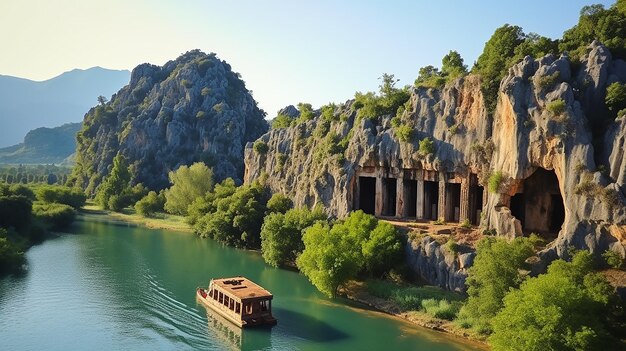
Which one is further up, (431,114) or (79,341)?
(431,114)

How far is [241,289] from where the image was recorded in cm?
3269

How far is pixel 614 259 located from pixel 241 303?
21.1m

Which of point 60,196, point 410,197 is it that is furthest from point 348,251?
point 60,196

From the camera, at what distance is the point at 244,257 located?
5103 centimetres

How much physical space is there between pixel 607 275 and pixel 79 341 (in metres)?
28.8

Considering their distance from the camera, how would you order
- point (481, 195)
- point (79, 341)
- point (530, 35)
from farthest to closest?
point (481, 195) < point (530, 35) < point (79, 341)

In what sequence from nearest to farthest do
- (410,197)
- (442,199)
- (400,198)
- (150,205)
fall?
(442,199) → (400,198) → (410,197) → (150,205)

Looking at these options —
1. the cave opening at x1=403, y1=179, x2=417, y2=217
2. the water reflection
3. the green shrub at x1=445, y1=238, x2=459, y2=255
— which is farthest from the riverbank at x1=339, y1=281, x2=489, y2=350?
the cave opening at x1=403, y1=179, x2=417, y2=217

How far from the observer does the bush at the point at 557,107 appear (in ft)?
111

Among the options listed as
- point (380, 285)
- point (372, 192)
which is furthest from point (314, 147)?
point (380, 285)

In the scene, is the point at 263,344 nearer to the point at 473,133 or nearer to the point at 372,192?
the point at 473,133

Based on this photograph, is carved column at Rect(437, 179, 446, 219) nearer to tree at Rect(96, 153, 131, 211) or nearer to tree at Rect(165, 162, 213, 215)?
tree at Rect(165, 162, 213, 215)

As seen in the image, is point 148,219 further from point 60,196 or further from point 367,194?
point 367,194

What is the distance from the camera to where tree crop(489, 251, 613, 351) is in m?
22.6
